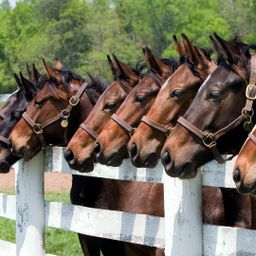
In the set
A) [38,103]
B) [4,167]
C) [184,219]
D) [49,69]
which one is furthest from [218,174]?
[4,167]

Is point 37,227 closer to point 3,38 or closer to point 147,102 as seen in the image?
point 147,102

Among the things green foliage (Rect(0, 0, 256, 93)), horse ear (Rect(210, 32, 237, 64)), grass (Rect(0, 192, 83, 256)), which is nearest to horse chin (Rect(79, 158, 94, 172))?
horse ear (Rect(210, 32, 237, 64))

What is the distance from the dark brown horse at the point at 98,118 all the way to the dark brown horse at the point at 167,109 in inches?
31.9

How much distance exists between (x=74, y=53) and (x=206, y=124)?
222 feet

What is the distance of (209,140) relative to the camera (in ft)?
13.5

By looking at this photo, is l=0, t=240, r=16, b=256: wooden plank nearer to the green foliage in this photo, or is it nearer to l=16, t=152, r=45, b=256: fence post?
l=16, t=152, r=45, b=256: fence post

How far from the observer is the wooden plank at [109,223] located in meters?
4.42

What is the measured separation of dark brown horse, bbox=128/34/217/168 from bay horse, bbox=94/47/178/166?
0.38 meters

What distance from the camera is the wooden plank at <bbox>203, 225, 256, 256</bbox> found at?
12.2 ft

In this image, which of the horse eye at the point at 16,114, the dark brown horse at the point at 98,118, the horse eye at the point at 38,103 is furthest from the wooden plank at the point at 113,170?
the horse eye at the point at 16,114

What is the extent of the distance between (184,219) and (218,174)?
0.35 metres

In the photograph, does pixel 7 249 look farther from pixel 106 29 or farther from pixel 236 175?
pixel 106 29

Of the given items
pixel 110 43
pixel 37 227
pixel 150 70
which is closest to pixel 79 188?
pixel 37 227

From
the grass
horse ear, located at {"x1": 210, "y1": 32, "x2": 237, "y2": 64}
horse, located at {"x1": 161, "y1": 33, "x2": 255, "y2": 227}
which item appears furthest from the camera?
the grass
